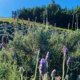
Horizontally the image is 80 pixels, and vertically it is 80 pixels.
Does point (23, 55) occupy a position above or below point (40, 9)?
below

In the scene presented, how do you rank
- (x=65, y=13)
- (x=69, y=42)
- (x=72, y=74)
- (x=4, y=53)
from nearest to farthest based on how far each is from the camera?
(x=72, y=74) < (x=4, y=53) < (x=69, y=42) < (x=65, y=13)

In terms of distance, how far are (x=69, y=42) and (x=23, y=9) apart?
41902mm

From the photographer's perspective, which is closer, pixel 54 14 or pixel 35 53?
pixel 35 53

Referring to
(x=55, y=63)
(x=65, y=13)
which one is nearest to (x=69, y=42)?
(x=55, y=63)

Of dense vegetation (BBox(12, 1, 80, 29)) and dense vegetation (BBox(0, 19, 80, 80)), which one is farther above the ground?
dense vegetation (BBox(12, 1, 80, 29))

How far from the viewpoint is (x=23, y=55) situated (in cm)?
920

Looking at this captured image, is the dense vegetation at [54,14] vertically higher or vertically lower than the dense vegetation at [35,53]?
higher

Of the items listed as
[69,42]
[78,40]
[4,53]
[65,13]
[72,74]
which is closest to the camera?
[72,74]

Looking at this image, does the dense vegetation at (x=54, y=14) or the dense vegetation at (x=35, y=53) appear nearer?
the dense vegetation at (x=35, y=53)

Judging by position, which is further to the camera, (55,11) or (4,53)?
(55,11)

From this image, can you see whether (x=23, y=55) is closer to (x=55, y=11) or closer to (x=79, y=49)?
Answer: (x=79, y=49)

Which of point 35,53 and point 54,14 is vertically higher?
point 54,14

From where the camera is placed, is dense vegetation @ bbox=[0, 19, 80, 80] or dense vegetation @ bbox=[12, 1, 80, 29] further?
dense vegetation @ bbox=[12, 1, 80, 29]

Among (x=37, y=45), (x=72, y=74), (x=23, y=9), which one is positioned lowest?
(x=72, y=74)
